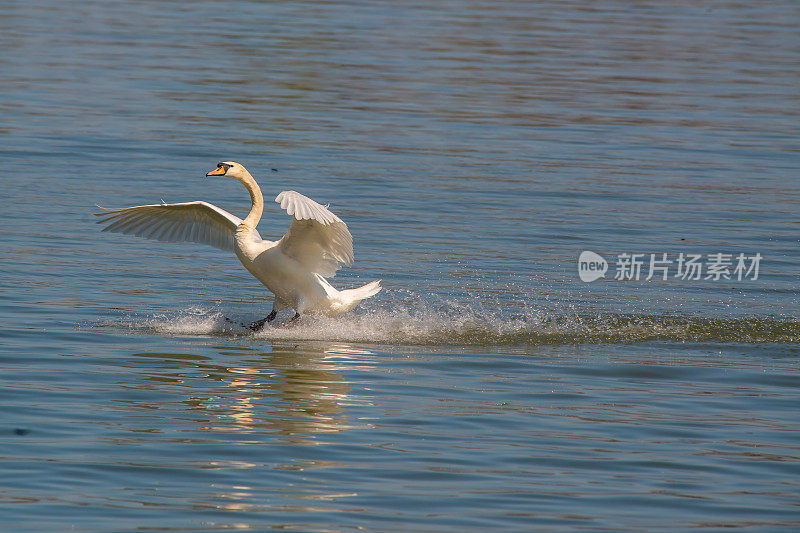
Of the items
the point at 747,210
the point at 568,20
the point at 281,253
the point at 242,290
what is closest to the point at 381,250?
the point at 242,290

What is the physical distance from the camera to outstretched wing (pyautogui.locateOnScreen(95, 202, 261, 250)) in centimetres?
1117

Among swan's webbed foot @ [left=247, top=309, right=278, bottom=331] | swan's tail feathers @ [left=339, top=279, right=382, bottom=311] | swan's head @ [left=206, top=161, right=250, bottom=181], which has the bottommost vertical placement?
swan's webbed foot @ [left=247, top=309, right=278, bottom=331]

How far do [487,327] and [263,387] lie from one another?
243cm

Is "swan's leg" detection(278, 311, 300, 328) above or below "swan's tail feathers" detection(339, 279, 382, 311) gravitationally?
below

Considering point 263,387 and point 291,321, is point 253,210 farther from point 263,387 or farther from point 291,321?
point 263,387

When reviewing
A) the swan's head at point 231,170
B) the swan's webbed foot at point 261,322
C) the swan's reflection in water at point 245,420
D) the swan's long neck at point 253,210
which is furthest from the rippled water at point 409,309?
the swan's head at point 231,170

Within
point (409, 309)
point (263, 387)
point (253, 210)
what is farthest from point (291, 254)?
point (263, 387)

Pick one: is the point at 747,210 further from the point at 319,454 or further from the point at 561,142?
the point at 319,454

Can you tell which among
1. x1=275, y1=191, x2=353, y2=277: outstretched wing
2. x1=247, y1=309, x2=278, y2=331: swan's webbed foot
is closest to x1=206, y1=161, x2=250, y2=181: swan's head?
x1=275, y1=191, x2=353, y2=277: outstretched wing

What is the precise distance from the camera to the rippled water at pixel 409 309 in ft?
22.5

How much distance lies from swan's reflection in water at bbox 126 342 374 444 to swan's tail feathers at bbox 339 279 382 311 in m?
0.62

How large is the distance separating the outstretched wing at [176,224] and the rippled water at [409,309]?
501 mm

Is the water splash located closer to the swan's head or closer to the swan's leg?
the swan's leg

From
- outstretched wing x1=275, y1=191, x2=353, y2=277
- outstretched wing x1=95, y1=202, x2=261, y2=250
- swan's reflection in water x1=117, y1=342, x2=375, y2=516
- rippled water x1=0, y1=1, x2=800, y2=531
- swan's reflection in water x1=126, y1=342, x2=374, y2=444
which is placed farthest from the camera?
outstretched wing x1=95, y1=202, x2=261, y2=250
